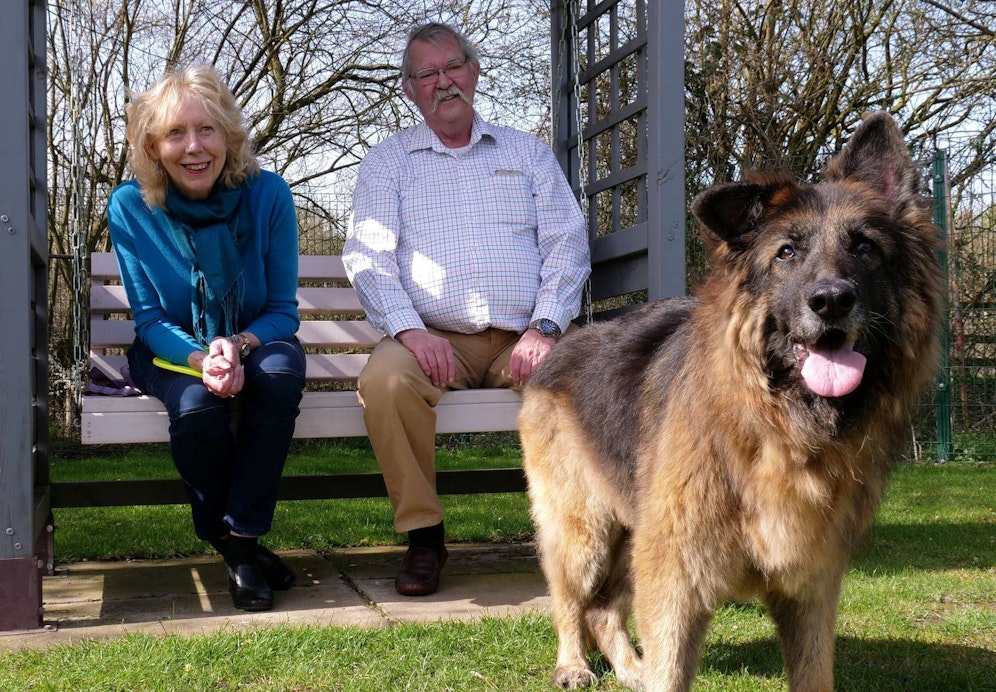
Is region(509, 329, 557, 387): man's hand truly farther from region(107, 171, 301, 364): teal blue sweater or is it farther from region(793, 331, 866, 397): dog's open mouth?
region(793, 331, 866, 397): dog's open mouth

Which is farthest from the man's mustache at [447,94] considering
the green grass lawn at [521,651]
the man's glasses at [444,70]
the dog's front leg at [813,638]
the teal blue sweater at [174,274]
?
the dog's front leg at [813,638]

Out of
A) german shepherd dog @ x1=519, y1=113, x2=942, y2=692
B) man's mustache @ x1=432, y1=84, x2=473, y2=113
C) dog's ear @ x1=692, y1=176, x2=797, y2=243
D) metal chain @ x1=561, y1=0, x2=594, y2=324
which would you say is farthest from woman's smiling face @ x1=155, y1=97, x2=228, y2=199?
dog's ear @ x1=692, y1=176, x2=797, y2=243

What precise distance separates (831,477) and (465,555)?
271 cm

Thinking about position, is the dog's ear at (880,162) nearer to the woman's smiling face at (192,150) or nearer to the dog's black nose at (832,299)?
the dog's black nose at (832,299)

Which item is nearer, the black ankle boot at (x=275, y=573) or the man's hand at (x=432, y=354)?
the man's hand at (x=432, y=354)

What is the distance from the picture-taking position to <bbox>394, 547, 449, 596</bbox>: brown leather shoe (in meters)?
3.79

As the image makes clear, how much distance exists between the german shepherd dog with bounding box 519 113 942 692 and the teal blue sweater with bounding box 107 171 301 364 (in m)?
1.76

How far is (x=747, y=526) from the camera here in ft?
7.61

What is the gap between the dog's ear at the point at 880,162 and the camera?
2361 mm

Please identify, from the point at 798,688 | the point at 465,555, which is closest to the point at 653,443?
the point at 798,688

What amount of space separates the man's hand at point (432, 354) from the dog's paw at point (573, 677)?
1319 millimetres

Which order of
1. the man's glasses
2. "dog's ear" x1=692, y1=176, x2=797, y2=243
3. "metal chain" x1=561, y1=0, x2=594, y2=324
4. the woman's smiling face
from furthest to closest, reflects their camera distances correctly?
"metal chain" x1=561, y1=0, x2=594, y2=324 → the man's glasses → the woman's smiling face → "dog's ear" x1=692, y1=176, x2=797, y2=243

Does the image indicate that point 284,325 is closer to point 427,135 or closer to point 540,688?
point 427,135

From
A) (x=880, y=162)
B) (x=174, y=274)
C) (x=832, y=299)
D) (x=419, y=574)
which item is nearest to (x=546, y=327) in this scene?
(x=419, y=574)
